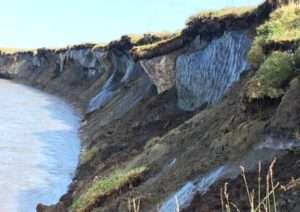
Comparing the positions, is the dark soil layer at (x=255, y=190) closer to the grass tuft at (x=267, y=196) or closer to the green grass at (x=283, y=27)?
the grass tuft at (x=267, y=196)

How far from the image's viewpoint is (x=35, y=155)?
3491cm

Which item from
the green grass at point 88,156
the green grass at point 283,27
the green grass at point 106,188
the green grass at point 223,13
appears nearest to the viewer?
the green grass at point 283,27

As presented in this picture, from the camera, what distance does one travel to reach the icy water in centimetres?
2523

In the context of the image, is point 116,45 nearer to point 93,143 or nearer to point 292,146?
point 93,143

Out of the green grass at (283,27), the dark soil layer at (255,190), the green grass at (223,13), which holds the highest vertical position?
the green grass at (283,27)

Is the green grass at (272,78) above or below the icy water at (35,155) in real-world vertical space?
above

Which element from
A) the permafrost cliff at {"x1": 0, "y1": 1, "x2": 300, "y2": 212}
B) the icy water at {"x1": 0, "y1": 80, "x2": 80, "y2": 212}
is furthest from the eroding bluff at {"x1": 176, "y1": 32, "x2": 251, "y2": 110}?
the icy water at {"x1": 0, "y1": 80, "x2": 80, "y2": 212}

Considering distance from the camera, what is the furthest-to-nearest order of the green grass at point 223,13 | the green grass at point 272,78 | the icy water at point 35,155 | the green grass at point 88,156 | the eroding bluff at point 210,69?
the green grass at point 88,156
the green grass at point 223,13
the eroding bluff at point 210,69
the icy water at point 35,155
the green grass at point 272,78

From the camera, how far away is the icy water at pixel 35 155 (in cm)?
2523

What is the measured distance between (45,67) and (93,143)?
8019cm

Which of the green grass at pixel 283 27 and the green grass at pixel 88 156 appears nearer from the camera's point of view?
the green grass at pixel 283 27

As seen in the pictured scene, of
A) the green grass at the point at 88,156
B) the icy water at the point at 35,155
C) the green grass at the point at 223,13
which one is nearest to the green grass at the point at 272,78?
the icy water at the point at 35,155

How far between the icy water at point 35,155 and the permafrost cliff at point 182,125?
0.94 metres

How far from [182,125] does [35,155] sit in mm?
A: 14395
